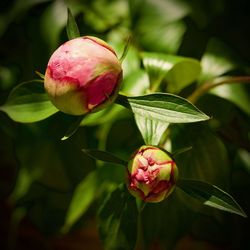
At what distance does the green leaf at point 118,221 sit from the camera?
48 centimetres

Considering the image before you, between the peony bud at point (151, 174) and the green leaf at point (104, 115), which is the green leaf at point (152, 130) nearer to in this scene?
the peony bud at point (151, 174)

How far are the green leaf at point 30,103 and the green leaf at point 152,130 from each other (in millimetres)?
97

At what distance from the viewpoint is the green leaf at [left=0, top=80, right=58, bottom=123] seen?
0.47 meters

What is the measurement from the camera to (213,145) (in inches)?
22.2

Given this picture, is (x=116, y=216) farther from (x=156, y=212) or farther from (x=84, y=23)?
(x=84, y=23)

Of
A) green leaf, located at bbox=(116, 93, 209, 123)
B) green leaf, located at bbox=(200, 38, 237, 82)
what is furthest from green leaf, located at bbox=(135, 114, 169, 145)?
green leaf, located at bbox=(200, 38, 237, 82)

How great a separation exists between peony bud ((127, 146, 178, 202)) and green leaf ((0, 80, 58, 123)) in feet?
0.38

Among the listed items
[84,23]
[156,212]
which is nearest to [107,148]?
[156,212]

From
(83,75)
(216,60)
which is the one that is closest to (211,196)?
(83,75)

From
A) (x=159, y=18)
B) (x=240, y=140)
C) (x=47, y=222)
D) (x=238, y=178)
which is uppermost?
(x=159, y=18)

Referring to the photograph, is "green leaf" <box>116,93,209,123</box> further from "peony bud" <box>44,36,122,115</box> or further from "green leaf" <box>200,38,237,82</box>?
"green leaf" <box>200,38,237,82</box>

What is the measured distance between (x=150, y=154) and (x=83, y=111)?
3.0 inches

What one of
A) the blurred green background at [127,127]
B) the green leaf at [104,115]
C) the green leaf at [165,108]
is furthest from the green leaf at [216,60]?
the green leaf at [165,108]

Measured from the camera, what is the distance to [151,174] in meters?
0.40
